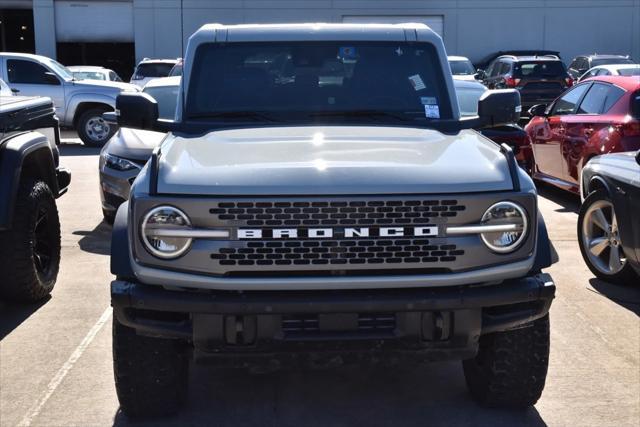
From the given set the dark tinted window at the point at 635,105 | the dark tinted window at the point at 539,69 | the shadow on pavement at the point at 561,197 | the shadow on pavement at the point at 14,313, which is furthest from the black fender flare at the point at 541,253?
the dark tinted window at the point at 539,69

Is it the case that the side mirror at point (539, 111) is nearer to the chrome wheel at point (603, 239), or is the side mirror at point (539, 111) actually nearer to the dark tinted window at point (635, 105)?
the dark tinted window at point (635, 105)

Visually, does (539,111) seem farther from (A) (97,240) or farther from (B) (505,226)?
(B) (505,226)

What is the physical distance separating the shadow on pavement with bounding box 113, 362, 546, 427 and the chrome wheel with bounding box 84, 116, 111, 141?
13.5 metres

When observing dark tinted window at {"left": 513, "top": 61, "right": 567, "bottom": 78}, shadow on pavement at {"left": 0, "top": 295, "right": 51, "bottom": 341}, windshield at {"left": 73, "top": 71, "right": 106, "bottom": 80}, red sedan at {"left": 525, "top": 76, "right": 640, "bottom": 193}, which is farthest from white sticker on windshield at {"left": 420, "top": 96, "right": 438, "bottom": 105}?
windshield at {"left": 73, "top": 71, "right": 106, "bottom": 80}

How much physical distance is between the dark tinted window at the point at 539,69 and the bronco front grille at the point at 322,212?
18.0 m

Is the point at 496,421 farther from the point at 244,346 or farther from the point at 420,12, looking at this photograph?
the point at 420,12

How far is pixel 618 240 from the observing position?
6.48 m

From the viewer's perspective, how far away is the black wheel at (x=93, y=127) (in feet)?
58.1

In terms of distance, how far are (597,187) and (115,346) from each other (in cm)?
432

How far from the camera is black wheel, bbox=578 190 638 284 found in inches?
257

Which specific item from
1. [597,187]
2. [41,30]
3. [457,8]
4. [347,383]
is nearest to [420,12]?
[457,8]

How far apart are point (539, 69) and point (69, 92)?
1086 cm

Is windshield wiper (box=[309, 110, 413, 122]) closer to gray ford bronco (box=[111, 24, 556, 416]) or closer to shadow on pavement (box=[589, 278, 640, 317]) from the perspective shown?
gray ford bronco (box=[111, 24, 556, 416])

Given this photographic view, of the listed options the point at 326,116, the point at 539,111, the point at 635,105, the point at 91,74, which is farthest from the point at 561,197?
the point at 91,74
